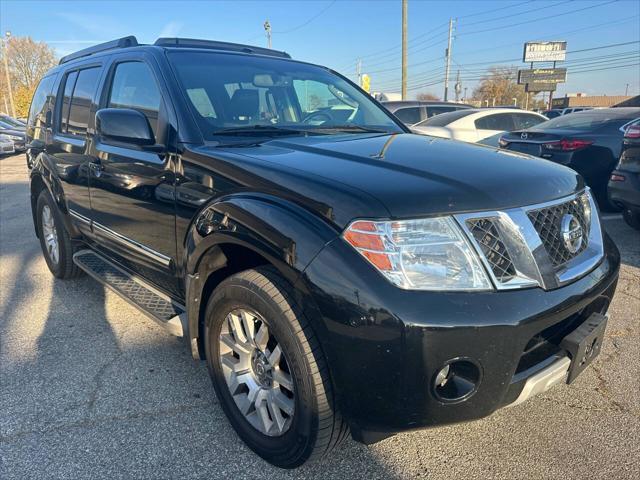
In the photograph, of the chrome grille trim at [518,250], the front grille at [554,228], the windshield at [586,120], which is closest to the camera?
the chrome grille trim at [518,250]

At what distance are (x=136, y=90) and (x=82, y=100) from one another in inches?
40.6

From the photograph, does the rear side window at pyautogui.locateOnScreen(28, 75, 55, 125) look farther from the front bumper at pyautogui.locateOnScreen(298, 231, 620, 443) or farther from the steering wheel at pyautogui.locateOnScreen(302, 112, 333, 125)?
the front bumper at pyautogui.locateOnScreen(298, 231, 620, 443)

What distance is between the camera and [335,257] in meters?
1.73

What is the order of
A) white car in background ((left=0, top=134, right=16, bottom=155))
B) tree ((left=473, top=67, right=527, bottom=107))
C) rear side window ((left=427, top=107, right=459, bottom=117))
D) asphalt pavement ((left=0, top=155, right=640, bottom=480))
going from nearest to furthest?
1. asphalt pavement ((left=0, top=155, right=640, bottom=480))
2. rear side window ((left=427, top=107, right=459, bottom=117))
3. white car in background ((left=0, top=134, right=16, bottom=155))
4. tree ((left=473, top=67, right=527, bottom=107))

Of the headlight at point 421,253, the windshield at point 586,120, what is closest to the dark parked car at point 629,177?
the windshield at point 586,120

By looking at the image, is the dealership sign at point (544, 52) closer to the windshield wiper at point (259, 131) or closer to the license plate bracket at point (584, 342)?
the windshield wiper at point (259, 131)

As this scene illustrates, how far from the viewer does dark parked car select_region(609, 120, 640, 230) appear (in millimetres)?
4859

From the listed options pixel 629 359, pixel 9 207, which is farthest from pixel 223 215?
pixel 9 207

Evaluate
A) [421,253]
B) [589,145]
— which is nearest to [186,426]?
[421,253]

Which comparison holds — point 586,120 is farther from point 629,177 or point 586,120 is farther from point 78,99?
point 78,99

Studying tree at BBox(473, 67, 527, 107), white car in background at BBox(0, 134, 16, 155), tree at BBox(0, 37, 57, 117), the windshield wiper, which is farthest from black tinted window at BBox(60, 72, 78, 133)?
tree at BBox(473, 67, 527, 107)

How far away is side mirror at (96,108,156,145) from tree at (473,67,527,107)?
75644 mm

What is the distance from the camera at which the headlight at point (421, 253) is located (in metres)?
1.69

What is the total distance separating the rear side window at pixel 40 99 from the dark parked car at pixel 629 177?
5682mm
